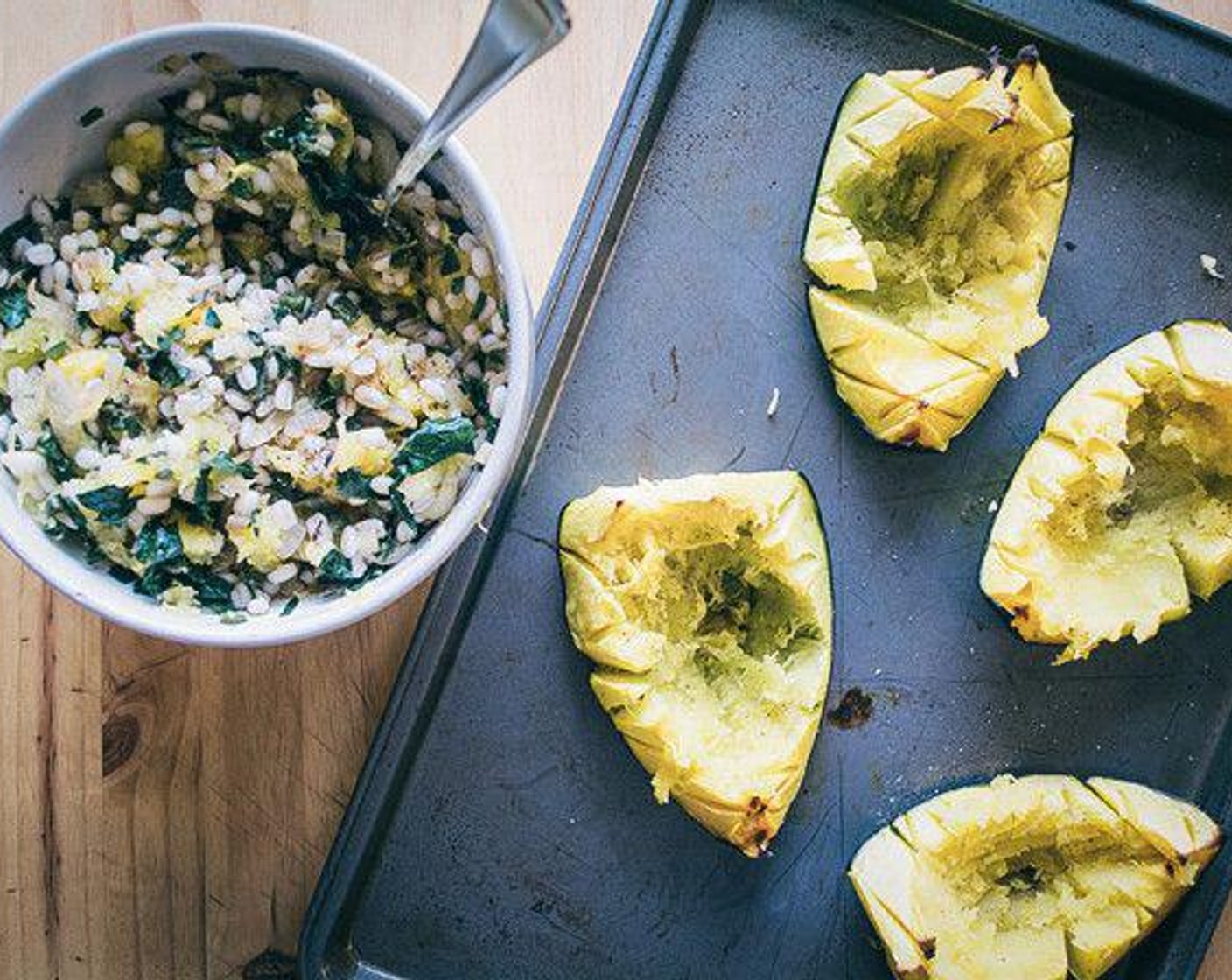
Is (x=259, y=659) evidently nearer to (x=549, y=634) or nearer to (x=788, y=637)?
(x=549, y=634)

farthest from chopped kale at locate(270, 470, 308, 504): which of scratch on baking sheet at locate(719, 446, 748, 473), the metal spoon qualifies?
scratch on baking sheet at locate(719, 446, 748, 473)

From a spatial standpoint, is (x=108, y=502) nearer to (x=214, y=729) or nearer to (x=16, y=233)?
(x=16, y=233)

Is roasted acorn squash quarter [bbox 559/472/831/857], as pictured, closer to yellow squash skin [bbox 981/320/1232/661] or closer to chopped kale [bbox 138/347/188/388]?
yellow squash skin [bbox 981/320/1232/661]

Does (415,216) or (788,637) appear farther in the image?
(788,637)

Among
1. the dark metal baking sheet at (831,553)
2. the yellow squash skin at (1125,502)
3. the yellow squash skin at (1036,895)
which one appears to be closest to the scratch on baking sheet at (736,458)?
the dark metal baking sheet at (831,553)

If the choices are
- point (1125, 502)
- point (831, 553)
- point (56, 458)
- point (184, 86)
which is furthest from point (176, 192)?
point (1125, 502)

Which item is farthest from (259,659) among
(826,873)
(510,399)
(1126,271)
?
(1126,271)
